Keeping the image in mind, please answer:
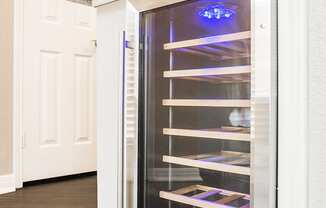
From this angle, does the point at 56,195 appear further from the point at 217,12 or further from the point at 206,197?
the point at 217,12

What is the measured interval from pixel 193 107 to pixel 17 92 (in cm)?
180

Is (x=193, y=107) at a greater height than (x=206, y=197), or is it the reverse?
(x=193, y=107)

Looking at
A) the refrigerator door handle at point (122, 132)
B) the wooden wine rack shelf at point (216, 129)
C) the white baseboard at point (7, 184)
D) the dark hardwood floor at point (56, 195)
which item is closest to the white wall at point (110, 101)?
the refrigerator door handle at point (122, 132)

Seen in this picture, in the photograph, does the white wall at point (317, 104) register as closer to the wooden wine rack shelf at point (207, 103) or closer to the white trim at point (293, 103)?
the white trim at point (293, 103)

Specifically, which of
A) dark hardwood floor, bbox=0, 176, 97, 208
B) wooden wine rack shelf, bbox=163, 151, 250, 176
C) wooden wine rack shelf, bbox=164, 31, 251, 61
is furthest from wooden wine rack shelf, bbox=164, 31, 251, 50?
dark hardwood floor, bbox=0, 176, 97, 208

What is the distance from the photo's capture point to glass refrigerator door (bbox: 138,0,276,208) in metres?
0.86

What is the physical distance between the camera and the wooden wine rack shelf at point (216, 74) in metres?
0.80

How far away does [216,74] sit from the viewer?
35.5 inches

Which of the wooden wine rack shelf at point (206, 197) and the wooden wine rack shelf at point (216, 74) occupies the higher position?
the wooden wine rack shelf at point (216, 74)

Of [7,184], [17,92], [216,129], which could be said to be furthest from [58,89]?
[216,129]

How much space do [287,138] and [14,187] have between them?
225 cm

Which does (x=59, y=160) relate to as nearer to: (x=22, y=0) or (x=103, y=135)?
(x=22, y=0)

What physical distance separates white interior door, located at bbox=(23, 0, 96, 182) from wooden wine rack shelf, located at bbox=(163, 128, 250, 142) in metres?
1.77

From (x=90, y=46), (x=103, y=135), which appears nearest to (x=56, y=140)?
(x=90, y=46)
